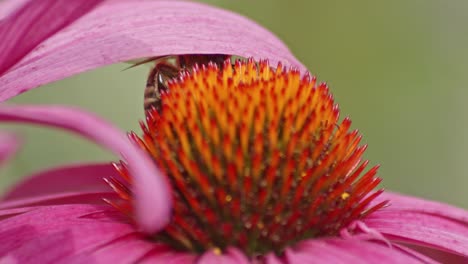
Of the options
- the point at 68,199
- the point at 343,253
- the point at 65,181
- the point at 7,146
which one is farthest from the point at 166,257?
the point at 7,146

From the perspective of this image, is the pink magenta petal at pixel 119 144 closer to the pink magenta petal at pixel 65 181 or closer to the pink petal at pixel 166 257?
the pink petal at pixel 166 257

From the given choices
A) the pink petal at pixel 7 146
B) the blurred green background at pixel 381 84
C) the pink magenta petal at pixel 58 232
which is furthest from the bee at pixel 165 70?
the blurred green background at pixel 381 84

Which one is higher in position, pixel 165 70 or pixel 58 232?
pixel 165 70

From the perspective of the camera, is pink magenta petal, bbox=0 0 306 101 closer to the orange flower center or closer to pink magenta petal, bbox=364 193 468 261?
the orange flower center

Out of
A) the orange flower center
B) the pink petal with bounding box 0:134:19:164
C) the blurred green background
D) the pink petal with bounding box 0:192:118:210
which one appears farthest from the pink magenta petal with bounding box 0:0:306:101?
the blurred green background

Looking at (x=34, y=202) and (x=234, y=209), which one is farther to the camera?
(x=34, y=202)

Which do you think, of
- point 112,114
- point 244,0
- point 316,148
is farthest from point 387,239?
point 244,0

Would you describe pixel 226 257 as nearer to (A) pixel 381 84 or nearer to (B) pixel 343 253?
(B) pixel 343 253

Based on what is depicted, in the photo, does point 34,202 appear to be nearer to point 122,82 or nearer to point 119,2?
point 119,2
